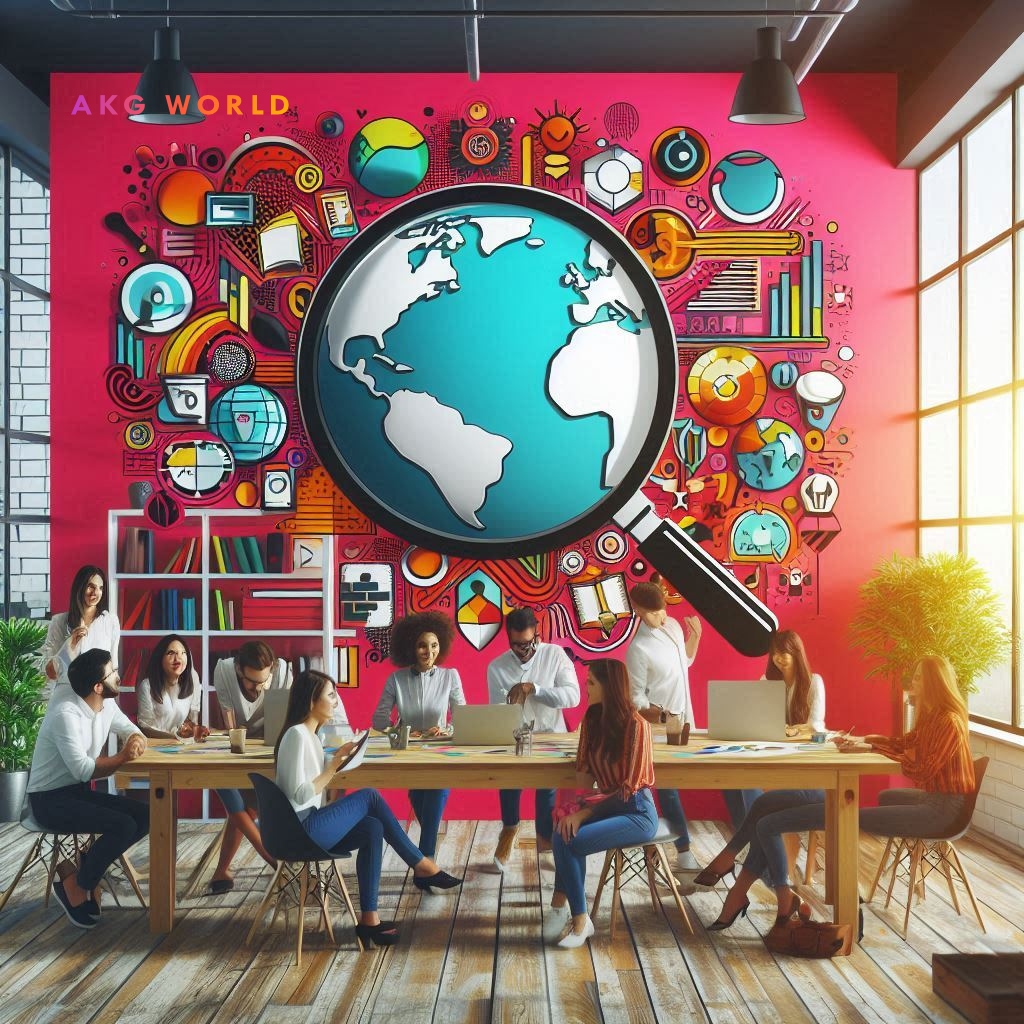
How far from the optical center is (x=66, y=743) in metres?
4.80

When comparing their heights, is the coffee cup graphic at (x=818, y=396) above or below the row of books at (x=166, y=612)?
above

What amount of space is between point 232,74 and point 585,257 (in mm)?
2431

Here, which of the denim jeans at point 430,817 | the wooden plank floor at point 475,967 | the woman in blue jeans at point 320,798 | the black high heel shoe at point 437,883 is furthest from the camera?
the denim jeans at point 430,817

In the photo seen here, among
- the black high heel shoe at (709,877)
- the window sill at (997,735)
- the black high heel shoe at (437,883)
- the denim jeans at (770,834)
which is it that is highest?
the window sill at (997,735)

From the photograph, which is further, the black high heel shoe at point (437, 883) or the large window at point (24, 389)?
the large window at point (24, 389)

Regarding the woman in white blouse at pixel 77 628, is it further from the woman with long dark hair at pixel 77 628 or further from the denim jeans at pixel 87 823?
the denim jeans at pixel 87 823

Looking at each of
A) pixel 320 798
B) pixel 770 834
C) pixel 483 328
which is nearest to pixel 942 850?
pixel 770 834

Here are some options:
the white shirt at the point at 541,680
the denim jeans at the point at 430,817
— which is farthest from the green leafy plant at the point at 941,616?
the denim jeans at the point at 430,817

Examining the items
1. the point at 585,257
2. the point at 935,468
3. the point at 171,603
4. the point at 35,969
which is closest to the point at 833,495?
the point at 935,468

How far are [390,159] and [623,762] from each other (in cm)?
414

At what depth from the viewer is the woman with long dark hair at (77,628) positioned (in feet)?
20.7

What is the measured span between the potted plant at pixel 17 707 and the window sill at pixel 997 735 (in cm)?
534

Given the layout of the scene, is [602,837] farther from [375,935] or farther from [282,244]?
[282,244]

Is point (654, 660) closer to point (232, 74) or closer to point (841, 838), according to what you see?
point (841, 838)
